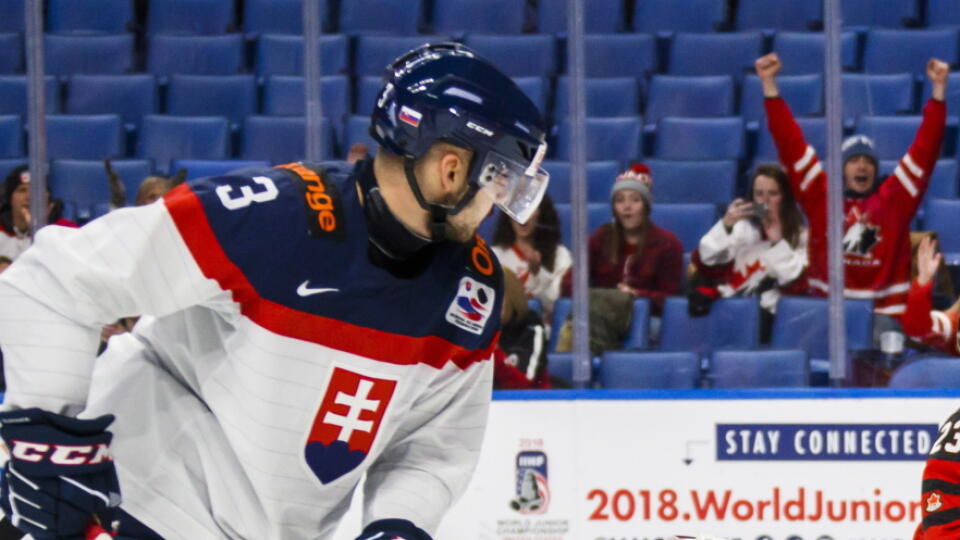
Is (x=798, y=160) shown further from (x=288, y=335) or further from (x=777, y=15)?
(x=288, y=335)

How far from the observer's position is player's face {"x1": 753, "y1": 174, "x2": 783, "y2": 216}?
3.85 meters

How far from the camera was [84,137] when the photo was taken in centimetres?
417

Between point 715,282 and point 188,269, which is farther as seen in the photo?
point 715,282

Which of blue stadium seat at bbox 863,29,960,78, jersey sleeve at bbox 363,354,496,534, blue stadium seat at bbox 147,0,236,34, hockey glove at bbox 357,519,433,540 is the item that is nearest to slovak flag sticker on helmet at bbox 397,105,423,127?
jersey sleeve at bbox 363,354,496,534

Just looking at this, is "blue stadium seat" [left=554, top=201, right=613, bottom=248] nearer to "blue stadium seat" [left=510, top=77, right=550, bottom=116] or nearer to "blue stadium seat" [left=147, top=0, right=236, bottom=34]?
"blue stadium seat" [left=510, top=77, right=550, bottom=116]

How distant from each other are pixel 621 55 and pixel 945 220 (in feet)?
→ 4.00

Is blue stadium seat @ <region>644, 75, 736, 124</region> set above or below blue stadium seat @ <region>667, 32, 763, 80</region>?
below

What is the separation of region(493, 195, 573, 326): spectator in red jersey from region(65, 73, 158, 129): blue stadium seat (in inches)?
58.9

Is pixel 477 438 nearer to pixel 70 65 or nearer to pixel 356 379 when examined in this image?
pixel 356 379

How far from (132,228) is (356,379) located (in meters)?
0.33

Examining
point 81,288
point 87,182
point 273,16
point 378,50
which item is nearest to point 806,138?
point 378,50

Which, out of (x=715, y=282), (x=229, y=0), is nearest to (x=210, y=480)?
(x=715, y=282)

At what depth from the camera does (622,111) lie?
443 centimetres

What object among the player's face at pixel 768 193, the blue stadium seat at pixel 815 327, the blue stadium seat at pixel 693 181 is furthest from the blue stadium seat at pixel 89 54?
the blue stadium seat at pixel 815 327
